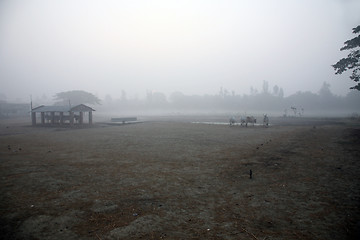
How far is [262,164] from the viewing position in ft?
43.0

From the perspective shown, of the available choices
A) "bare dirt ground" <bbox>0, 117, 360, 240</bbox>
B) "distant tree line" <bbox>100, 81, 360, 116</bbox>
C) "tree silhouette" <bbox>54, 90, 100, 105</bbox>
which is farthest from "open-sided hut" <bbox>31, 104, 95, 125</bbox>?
"distant tree line" <bbox>100, 81, 360, 116</bbox>

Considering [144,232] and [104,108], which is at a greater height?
[104,108]

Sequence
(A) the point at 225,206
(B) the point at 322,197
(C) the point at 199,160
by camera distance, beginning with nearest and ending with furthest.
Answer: (A) the point at 225,206 < (B) the point at 322,197 < (C) the point at 199,160

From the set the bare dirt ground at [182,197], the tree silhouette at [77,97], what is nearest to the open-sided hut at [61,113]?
the bare dirt ground at [182,197]

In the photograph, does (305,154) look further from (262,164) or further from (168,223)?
(168,223)

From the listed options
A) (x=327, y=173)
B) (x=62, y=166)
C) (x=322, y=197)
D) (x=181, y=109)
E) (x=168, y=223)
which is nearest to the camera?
(x=168, y=223)

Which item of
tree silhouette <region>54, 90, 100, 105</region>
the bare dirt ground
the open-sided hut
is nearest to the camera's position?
the bare dirt ground

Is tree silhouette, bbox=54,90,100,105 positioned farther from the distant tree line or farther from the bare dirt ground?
the bare dirt ground

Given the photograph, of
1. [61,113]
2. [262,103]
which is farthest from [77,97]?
[262,103]

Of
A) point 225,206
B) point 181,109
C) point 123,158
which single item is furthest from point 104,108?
point 225,206

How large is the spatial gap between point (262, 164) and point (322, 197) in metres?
4.82

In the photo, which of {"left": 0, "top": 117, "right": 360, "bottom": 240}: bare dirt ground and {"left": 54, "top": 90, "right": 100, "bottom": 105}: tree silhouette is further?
{"left": 54, "top": 90, "right": 100, "bottom": 105}: tree silhouette

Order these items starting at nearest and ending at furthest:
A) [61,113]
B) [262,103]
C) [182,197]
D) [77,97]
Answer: [182,197], [61,113], [77,97], [262,103]

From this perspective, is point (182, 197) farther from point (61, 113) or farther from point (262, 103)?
point (262, 103)
